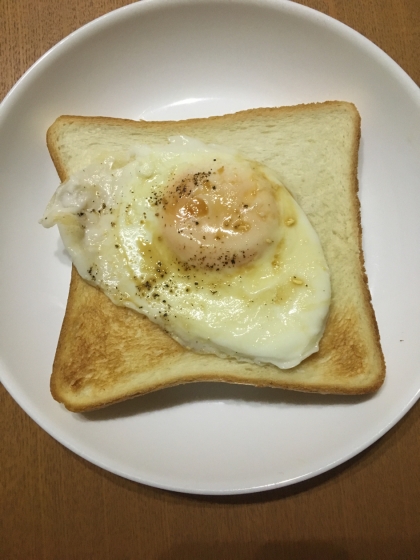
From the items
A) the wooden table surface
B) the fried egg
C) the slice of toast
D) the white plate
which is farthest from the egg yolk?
the wooden table surface

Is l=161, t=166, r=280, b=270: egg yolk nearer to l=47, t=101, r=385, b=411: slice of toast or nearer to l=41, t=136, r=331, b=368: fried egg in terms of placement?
l=41, t=136, r=331, b=368: fried egg

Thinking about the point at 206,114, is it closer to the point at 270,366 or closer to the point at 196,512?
the point at 270,366

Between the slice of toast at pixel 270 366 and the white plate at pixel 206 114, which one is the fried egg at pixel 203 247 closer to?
the slice of toast at pixel 270 366

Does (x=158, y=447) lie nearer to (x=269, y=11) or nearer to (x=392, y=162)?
(x=392, y=162)

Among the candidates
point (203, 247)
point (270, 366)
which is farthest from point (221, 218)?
point (270, 366)

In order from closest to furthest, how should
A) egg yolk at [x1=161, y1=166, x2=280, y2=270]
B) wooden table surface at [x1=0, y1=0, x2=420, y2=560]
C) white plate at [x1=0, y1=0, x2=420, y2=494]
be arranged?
egg yolk at [x1=161, y1=166, x2=280, y2=270] < white plate at [x1=0, y1=0, x2=420, y2=494] < wooden table surface at [x1=0, y1=0, x2=420, y2=560]

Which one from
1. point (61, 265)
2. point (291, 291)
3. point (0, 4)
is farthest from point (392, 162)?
point (0, 4)

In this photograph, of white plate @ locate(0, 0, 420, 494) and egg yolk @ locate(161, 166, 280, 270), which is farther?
white plate @ locate(0, 0, 420, 494)

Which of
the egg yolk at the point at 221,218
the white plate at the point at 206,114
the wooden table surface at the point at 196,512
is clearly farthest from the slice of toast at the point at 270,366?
the wooden table surface at the point at 196,512
